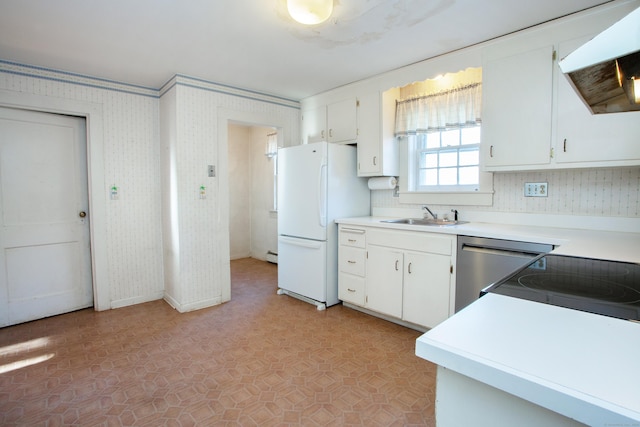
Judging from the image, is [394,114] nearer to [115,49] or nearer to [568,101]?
[568,101]

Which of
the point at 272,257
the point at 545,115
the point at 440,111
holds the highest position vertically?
the point at 440,111

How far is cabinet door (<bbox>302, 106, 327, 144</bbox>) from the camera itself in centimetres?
392

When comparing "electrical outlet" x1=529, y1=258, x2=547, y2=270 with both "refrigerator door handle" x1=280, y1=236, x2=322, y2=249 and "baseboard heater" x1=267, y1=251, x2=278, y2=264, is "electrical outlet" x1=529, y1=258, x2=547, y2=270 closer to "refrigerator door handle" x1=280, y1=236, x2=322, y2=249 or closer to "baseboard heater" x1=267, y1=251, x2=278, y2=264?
"refrigerator door handle" x1=280, y1=236, x2=322, y2=249

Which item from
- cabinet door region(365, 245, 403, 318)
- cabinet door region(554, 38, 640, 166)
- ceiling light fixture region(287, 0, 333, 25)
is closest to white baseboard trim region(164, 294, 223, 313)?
cabinet door region(365, 245, 403, 318)

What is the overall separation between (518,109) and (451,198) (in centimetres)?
95

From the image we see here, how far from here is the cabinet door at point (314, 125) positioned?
3916mm

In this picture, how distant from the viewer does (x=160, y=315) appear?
3.26m

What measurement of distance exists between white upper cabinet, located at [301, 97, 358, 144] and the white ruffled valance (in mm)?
501

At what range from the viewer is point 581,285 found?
41.8 inches

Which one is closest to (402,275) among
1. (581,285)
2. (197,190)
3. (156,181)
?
(581,285)

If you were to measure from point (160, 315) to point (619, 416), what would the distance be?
3.54 m

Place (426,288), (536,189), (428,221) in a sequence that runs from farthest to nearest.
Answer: (428,221)
(426,288)
(536,189)

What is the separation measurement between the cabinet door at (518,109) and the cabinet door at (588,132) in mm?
74

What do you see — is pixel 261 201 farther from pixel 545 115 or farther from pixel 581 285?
pixel 581 285
